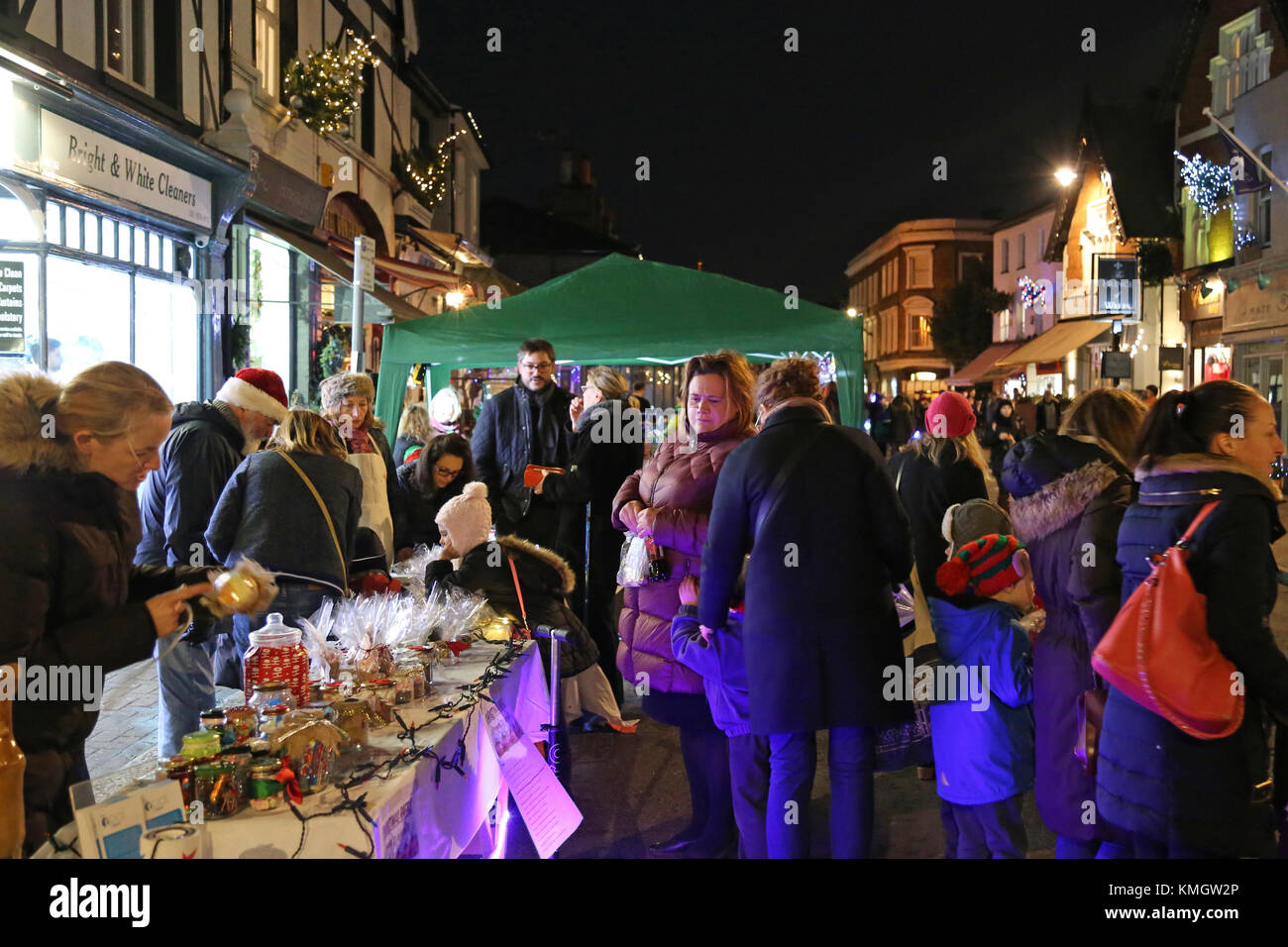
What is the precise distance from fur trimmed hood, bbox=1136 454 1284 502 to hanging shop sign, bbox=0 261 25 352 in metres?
8.62

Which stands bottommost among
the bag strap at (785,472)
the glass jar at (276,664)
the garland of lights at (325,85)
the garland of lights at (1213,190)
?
the glass jar at (276,664)

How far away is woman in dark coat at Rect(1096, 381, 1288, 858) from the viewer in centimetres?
290

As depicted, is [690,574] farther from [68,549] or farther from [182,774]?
[68,549]

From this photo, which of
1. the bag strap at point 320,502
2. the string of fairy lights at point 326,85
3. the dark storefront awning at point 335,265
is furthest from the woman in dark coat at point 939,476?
the string of fairy lights at point 326,85

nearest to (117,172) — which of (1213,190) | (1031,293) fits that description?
(1213,190)

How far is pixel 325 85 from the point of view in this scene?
15.2 meters

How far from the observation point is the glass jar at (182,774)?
273 cm

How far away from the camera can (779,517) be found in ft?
12.3

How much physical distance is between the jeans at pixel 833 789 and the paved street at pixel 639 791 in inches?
38.4

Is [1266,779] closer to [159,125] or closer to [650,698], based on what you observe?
[650,698]

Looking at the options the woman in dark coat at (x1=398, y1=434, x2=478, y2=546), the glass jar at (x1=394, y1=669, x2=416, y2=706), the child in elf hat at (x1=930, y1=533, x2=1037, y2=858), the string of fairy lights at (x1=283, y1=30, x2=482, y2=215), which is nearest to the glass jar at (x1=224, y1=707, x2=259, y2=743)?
the glass jar at (x1=394, y1=669, x2=416, y2=706)

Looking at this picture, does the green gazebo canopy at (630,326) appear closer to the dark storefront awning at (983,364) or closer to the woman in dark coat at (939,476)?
the woman in dark coat at (939,476)
